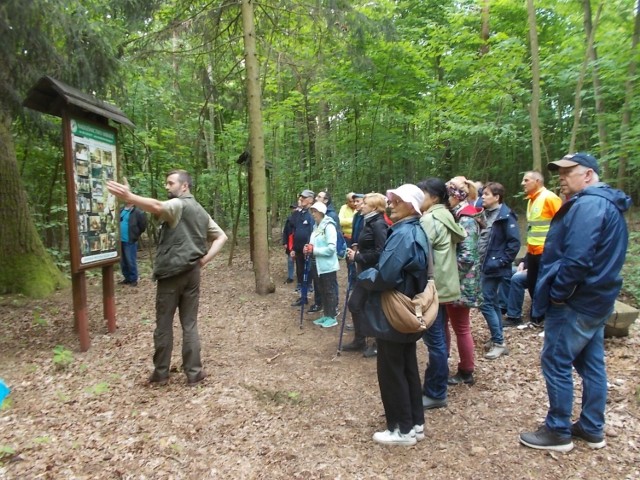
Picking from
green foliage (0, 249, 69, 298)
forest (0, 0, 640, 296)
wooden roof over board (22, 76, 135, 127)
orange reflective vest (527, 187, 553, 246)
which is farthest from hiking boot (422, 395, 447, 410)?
green foliage (0, 249, 69, 298)

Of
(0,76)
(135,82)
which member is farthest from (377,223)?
(135,82)

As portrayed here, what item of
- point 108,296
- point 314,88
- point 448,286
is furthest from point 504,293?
point 314,88

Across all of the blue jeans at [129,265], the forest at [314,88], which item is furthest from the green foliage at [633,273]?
the blue jeans at [129,265]

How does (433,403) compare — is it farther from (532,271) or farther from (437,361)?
(532,271)

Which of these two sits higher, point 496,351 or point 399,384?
point 399,384

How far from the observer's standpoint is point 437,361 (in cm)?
376

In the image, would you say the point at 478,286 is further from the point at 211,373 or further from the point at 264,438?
the point at 211,373

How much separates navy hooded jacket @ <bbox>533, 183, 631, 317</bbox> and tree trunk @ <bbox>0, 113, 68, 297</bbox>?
792 centimetres

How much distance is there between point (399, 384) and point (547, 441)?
1.15 metres

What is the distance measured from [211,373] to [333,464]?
2019 millimetres

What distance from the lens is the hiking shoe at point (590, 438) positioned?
308 cm

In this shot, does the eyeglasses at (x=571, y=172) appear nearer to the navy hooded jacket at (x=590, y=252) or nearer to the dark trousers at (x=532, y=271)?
the navy hooded jacket at (x=590, y=252)

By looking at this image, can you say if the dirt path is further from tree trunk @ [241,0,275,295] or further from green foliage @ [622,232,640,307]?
tree trunk @ [241,0,275,295]

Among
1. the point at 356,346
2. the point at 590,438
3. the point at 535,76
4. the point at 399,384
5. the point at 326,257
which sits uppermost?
the point at 535,76
